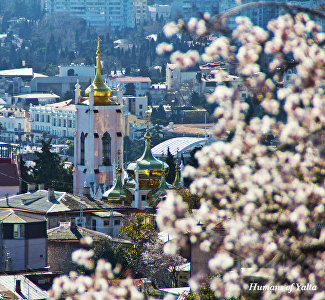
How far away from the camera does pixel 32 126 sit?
11781 centimetres

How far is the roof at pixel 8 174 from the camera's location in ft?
142

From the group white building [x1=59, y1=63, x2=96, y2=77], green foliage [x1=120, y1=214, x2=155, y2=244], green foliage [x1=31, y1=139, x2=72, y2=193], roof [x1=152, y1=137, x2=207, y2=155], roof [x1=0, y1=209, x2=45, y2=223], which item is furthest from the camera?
white building [x1=59, y1=63, x2=96, y2=77]

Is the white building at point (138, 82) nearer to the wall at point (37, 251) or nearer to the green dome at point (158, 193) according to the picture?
the green dome at point (158, 193)

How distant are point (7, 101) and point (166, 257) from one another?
A: 4217 inches

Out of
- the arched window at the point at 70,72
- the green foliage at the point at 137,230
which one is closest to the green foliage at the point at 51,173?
the green foliage at the point at 137,230

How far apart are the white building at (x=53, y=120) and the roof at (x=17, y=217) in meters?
80.4

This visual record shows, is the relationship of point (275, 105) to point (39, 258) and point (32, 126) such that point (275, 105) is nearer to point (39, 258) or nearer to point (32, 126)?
point (39, 258)

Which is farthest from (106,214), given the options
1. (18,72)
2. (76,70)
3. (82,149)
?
(18,72)

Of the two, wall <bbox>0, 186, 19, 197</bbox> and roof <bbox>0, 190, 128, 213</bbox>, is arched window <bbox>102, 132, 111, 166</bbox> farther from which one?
roof <bbox>0, 190, 128, 213</bbox>

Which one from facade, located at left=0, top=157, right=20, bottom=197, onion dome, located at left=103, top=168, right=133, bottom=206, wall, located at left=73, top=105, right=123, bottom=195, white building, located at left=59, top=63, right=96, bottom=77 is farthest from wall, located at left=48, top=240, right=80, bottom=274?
white building, located at left=59, top=63, right=96, bottom=77

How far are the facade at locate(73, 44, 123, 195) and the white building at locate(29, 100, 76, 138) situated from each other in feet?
222

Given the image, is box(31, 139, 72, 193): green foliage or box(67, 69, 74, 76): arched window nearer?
box(31, 139, 72, 193): green foliage

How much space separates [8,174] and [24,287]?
22.8m

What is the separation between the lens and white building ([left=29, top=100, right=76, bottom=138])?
374 feet
